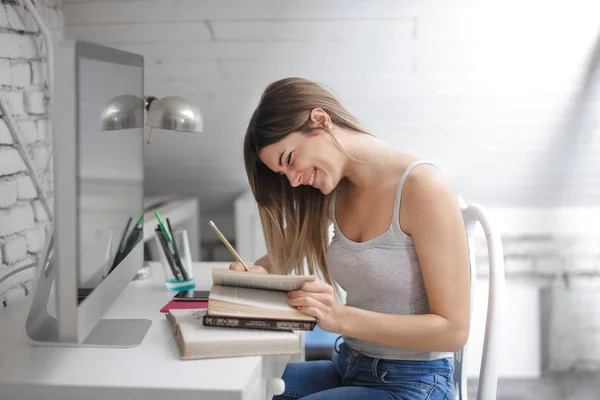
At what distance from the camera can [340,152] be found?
1.37 metres

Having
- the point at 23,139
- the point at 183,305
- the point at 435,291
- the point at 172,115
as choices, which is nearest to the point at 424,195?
the point at 435,291

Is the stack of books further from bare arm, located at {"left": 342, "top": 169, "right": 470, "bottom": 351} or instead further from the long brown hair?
the long brown hair

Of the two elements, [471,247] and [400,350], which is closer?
[400,350]

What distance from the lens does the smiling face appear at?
1349 millimetres

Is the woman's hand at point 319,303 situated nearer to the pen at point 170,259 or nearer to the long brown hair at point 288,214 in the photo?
the long brown hair at point 288,214

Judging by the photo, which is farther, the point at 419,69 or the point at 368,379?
the point at 419,69

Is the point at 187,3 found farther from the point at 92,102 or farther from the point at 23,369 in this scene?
the point at 23,369

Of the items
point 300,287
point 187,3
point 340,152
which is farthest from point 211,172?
point 300,287

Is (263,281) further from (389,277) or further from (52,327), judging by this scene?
(52,327)

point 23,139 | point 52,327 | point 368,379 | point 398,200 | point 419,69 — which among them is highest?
point 419,69

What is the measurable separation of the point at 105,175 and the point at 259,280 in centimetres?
32

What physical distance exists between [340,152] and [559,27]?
1.13 metres

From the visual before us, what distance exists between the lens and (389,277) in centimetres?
130

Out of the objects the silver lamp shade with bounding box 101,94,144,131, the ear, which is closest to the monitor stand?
the silver lamp shade with bounding box 101,94,144,131
